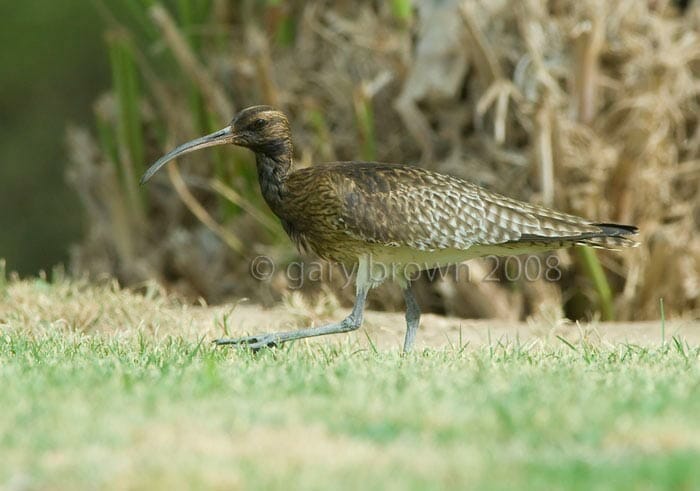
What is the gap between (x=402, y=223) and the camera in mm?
6770

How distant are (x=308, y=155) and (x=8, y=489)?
7.12m

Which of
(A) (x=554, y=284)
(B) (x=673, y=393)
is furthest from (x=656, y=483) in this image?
(A) (x=554, y=284)

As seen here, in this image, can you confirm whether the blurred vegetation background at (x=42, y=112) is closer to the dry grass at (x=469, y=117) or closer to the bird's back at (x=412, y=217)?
the dry grass at (x=469, y=117)

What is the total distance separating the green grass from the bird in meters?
1.25

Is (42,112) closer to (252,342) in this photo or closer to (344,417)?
(252,342)

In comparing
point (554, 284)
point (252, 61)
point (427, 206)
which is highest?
point (252, 61)

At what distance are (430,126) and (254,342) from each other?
4.49 m

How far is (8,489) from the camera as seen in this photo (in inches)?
138

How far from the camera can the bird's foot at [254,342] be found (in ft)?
20.9

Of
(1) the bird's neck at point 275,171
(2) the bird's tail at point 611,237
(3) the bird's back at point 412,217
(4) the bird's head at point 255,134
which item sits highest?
(4) the bird's head at point 255,134

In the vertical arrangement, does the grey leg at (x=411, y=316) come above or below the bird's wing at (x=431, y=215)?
below

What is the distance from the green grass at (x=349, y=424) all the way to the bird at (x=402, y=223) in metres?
1.25

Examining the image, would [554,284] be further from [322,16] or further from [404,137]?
[322,16]

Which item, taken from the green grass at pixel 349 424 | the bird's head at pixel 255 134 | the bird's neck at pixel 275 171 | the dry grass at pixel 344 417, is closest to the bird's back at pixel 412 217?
the bird's neck at pixel 275 171
